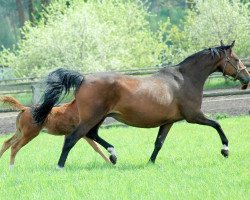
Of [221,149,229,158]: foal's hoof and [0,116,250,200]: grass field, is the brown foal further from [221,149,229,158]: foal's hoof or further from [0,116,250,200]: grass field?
[221,149,229,158]: foal's hoof

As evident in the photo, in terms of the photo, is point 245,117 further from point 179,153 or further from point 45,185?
point 45,185

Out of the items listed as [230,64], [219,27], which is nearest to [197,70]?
[230,64]

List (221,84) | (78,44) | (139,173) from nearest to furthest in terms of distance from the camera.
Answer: (139,173)
(221,84)
(78,44)

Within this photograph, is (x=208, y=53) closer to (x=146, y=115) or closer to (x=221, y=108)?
(x=146, y=115)

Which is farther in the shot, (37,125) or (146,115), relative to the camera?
(37,125)

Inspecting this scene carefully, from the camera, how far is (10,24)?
8012cm

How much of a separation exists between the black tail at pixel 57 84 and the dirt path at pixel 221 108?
9.35 m

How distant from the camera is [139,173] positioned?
9805 millimetres

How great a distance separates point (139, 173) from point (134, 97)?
1.69 m

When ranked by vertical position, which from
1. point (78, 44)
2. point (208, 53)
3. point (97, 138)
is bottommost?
point (78, 44)

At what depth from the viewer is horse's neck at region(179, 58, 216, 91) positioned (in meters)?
11.8

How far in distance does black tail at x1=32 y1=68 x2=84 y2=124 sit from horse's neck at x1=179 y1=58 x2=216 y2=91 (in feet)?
5.81

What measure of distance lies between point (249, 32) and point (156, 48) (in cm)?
579

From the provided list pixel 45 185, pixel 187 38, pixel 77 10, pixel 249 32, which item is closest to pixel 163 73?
pixel 45 185
